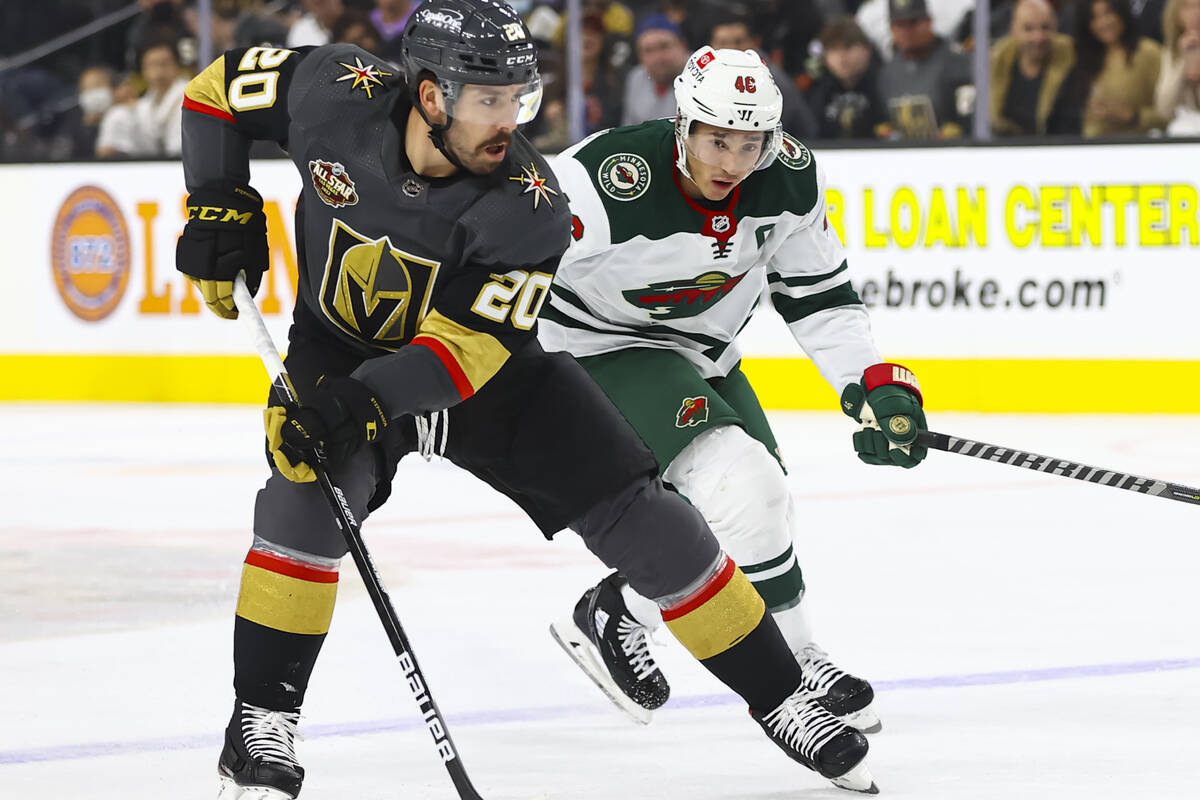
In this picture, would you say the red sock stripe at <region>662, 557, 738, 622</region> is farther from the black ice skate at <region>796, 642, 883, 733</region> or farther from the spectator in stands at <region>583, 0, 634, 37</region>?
the spectator in stands at <region>583, 0, 634, 37</region>

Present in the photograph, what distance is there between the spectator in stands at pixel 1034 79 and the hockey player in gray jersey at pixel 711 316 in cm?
403

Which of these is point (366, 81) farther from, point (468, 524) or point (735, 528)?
point (468, 524)

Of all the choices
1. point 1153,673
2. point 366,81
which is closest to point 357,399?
point 366,81

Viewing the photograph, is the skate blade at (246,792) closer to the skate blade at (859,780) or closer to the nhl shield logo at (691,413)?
the skate blade at (859,780)

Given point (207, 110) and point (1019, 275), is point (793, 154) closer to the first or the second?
point (207, 110)

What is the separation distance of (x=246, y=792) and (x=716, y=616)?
0.67 meters

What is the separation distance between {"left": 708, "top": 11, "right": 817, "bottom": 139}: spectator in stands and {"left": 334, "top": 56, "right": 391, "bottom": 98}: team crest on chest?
4.73 metres

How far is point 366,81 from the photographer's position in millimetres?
2941

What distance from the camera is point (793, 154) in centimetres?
356

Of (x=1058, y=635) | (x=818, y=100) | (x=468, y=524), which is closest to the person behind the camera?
(x=1058, y=635)

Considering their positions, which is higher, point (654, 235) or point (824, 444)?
point (654, 235)

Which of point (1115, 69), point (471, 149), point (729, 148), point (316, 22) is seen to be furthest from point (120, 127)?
point (471, 149)

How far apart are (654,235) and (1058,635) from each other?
1164 mm

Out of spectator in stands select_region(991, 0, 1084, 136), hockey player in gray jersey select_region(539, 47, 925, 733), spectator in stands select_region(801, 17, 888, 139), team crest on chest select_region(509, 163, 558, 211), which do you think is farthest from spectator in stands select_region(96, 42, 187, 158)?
team crest on chest select_region(509, 163, 558, 211)
